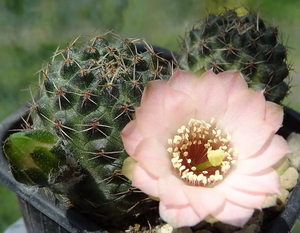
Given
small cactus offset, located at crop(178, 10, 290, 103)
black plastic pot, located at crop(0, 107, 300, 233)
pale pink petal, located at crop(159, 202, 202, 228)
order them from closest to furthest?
1. pale pink petal, located at crop(159, 202, 202, 228)
2. black plastic pot, located at crop(0, 107, 300, 233)
3. small cactus offset, located at crop(178, 10, 290, 103)

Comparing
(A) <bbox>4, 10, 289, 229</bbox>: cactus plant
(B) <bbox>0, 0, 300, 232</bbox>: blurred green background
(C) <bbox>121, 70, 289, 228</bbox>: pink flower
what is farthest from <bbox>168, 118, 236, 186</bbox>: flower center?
(B) <bbox>0, 0, 300, 232</bbox>: blurred green background

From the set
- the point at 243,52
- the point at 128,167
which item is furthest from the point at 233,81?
the point at 243,52

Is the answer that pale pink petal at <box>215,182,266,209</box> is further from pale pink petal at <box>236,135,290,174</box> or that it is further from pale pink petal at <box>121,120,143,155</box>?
pale pink petal at <box>121,120,143,155</box>

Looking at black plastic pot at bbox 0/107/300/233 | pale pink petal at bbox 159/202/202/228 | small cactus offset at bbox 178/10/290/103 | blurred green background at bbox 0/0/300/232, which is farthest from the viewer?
blurred green background at bbox 0/0/300/232

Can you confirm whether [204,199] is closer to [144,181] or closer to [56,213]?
[144,181]

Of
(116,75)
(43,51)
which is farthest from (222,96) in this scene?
(43,51)

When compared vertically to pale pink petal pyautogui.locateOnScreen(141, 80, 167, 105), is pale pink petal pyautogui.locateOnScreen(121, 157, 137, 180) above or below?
below

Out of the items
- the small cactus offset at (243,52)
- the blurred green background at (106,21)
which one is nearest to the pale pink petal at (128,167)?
the small cactus offset at (243,52)
